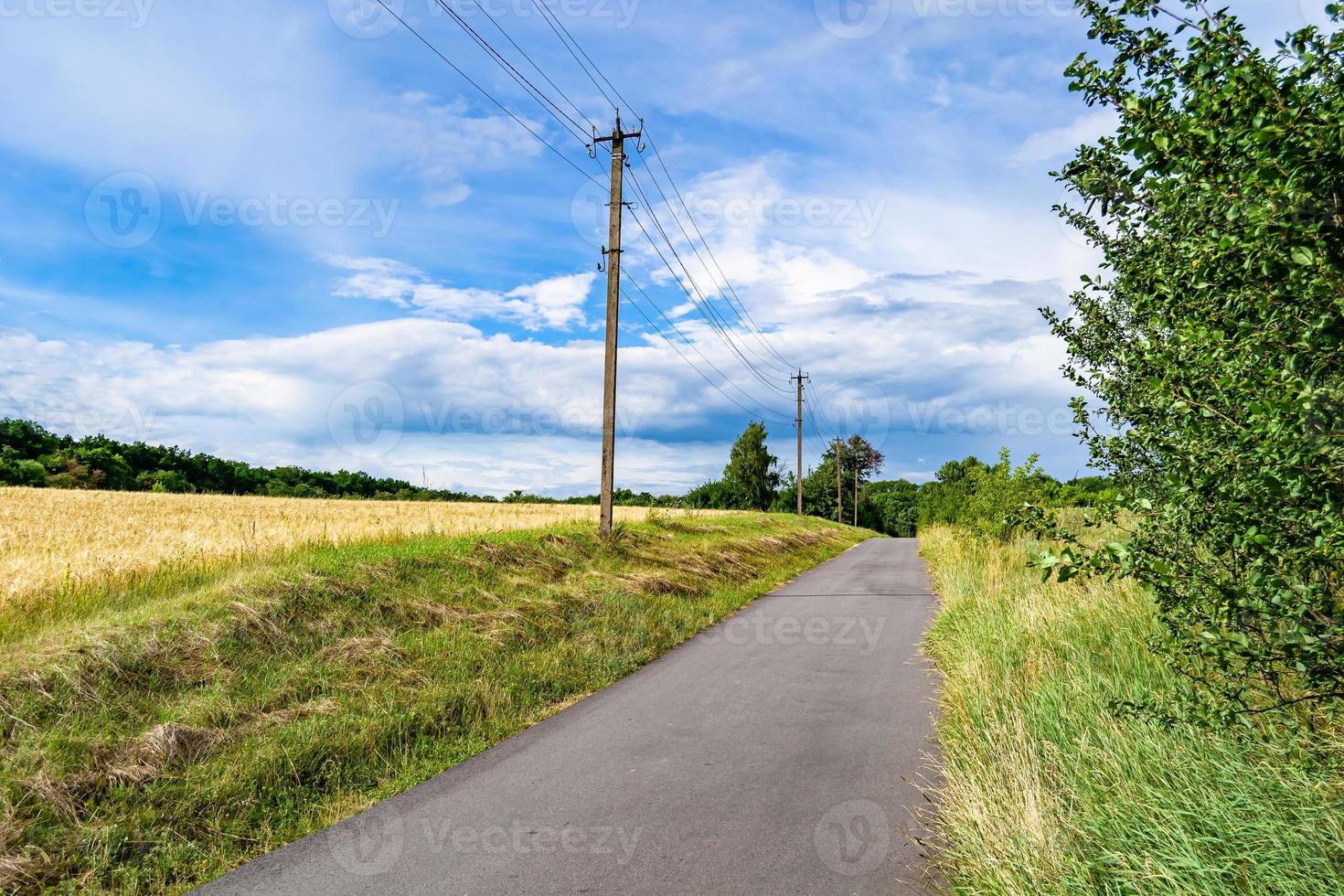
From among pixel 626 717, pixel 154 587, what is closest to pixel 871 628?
pixel 626 717

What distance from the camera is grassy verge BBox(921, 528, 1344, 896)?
128 inches

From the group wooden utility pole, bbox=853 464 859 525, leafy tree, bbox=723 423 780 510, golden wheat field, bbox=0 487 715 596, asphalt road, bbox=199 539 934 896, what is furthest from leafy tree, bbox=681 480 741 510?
asphalt road, bbox=199 539 934 896

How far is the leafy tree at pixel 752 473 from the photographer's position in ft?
221

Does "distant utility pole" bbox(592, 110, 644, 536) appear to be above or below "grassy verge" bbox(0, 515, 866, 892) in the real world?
above

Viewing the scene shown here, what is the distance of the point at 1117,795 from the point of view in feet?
13.4

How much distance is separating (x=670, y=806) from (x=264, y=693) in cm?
443

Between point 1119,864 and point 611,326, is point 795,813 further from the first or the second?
point 611,326

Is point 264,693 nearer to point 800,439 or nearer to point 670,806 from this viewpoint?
point 670,806

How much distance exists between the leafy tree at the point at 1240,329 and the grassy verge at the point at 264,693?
5.65 meters

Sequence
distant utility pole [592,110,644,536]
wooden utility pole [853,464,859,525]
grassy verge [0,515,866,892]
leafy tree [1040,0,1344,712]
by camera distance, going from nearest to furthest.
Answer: leafy tree [1040,0,1344,712]
grassy verge [0,515,866,892]
distant utility pole [592,110,644,536]
wooden utility pole [853,464,859,525]

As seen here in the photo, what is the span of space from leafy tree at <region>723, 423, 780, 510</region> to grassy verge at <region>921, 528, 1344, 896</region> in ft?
199

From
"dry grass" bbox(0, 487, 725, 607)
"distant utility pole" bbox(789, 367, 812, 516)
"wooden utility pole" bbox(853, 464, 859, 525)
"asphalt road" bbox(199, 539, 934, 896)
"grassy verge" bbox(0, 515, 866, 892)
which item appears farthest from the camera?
"wooden utility pole" bbox(853, 464, 859, 525)

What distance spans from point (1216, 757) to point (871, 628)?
328 inches

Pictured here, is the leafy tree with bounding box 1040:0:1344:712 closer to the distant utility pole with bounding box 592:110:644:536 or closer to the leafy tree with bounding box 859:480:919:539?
the distant utility pole with bounding box 592:110:644:536
